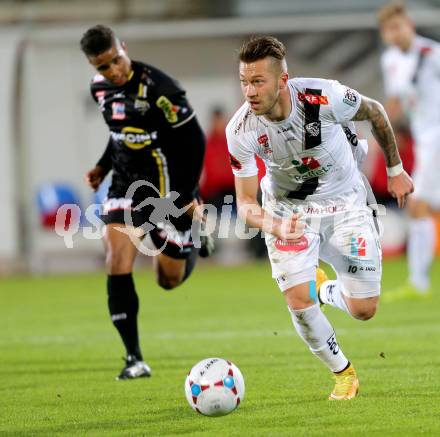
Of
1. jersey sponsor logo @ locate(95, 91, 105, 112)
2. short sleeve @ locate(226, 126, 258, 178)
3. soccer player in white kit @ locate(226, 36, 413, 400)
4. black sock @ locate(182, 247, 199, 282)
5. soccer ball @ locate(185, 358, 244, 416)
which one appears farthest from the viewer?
black sock @ locate(182, 247, 199, 282)

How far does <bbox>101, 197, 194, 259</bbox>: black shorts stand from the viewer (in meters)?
7.90

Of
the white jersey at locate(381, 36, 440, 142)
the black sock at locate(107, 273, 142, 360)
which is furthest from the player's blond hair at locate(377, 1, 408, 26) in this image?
the black sock at locate(107, 273, 142, 360)

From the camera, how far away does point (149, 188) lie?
809 centimetres

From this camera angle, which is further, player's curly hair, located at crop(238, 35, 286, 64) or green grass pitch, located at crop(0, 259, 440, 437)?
player's curly hair, located at crop(238, 35, 286, 64)

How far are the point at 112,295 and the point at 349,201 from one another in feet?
6.01

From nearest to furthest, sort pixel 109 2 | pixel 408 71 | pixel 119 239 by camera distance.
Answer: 1. pixel 119 239
2. pixel 408 71
3. pixel 109 2

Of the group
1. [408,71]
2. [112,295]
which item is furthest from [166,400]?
[408,71]

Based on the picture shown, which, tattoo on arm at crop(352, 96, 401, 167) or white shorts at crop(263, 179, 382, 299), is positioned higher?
tattoo on arm at crop(352, 96, 401, 167)

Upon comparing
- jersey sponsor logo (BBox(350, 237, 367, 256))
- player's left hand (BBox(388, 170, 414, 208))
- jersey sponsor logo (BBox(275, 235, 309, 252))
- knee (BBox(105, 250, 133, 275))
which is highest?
player's left hand (BBox(388, 170, 414, 208))

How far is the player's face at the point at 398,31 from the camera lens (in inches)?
454

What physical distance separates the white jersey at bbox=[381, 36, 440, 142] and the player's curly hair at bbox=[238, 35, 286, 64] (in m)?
6.09

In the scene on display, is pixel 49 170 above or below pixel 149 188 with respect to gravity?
below

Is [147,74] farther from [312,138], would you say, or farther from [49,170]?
[49,170]

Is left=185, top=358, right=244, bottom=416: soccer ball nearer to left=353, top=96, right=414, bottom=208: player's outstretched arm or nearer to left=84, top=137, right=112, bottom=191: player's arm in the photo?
left=353, top=96, right=414, bottom=208: player's outstretched arm
